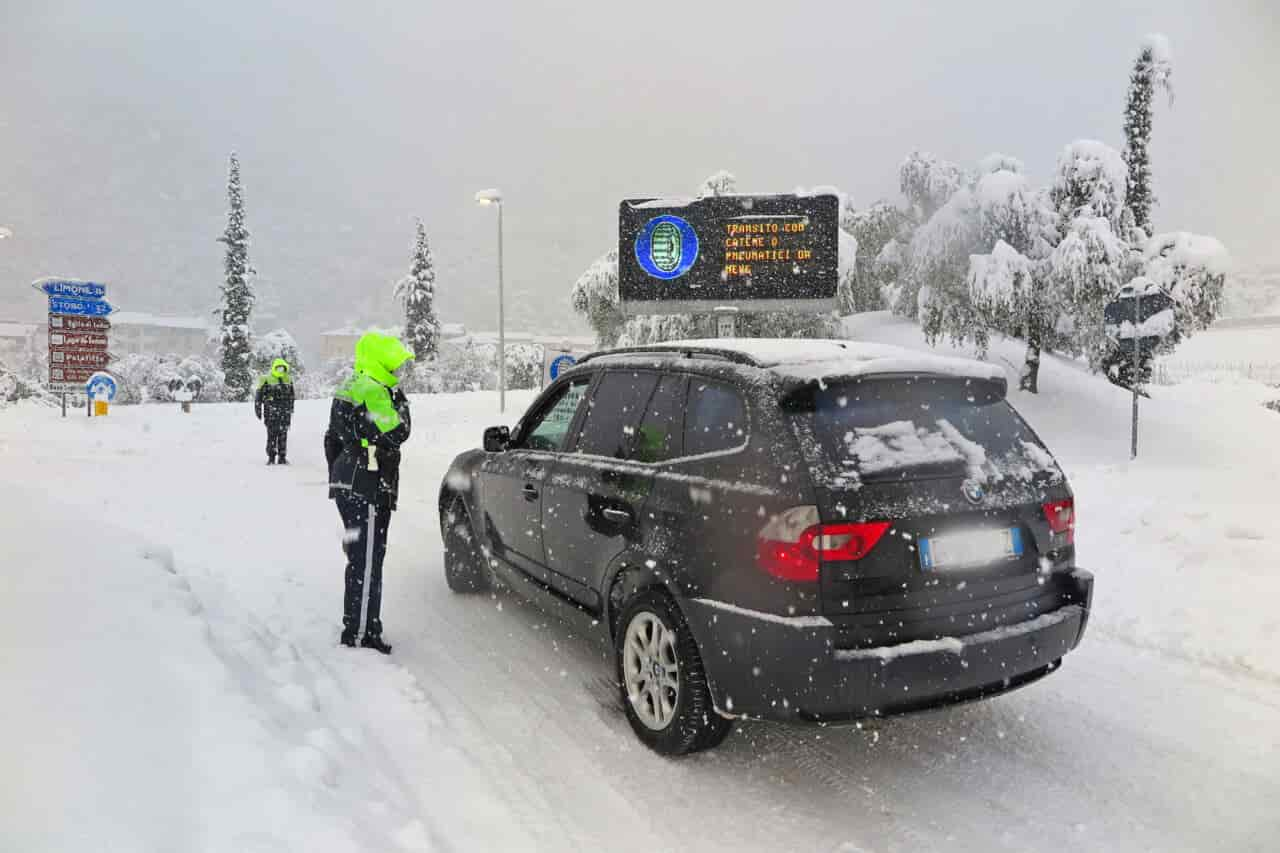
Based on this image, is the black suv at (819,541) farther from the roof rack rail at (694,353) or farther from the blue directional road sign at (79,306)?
the blue directional road sign at (79,306)

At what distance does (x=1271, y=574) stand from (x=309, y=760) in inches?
255

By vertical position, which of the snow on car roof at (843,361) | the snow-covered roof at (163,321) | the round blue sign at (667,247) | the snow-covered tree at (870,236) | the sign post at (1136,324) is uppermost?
the snow-covered roof at (163,321)

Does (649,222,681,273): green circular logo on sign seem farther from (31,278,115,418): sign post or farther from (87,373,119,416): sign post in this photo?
(31,278,115,418): sign post

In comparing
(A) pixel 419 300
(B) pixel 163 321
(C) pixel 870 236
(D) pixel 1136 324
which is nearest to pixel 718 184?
(C) pixel 870 236

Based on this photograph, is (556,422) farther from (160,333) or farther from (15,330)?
(160,333)

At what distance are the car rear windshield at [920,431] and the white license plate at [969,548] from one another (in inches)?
9.8

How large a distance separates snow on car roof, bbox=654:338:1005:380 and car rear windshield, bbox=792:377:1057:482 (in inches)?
2.0

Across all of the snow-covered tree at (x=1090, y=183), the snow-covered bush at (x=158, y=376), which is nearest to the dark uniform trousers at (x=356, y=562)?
the snow-covered tree at (x=1090, y=183)

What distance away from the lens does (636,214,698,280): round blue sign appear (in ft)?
55.7

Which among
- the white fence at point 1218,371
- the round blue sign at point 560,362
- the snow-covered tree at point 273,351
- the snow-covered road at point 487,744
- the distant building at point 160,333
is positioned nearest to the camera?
the snow-covered road at point 487,744

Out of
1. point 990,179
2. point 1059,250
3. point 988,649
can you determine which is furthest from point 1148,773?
point 990,179

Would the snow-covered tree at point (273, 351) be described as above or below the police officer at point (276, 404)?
above

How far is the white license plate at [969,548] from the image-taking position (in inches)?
124

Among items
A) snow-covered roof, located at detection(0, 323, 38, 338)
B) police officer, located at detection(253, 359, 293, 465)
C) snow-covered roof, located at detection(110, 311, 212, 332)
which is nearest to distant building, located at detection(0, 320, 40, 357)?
snow-covered roof, located at detection(0, 323, 38, 338)
